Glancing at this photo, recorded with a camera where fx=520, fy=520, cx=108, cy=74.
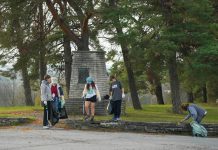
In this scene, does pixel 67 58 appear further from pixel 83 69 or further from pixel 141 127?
pixel 141 127

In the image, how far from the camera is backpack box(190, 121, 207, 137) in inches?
734

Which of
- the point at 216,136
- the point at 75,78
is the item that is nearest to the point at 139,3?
the point at 75,78

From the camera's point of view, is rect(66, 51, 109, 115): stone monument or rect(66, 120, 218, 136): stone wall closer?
rect(66, 120, 218, 136): stone wall

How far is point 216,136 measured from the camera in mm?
19422

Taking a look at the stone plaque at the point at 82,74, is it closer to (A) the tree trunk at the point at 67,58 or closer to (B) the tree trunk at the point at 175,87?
(B) the tree trunk at the point at 175,87

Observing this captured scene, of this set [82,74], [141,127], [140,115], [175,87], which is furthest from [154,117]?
[175,87]

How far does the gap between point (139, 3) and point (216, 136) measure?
1057cm

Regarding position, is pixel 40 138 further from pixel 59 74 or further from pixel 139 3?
pixel 59 74

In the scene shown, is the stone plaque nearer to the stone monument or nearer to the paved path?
the stone monument

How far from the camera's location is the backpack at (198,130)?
18641mm

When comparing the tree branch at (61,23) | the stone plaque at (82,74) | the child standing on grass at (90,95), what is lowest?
the child standing on grass at (90,95)

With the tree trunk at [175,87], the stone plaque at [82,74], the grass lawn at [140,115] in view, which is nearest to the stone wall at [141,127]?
the grass lawn at [140,115]

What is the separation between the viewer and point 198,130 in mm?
18656

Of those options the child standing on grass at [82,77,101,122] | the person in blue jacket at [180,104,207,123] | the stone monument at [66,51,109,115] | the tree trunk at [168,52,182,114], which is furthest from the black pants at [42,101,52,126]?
the tree trunk at [168,52,182,114]
